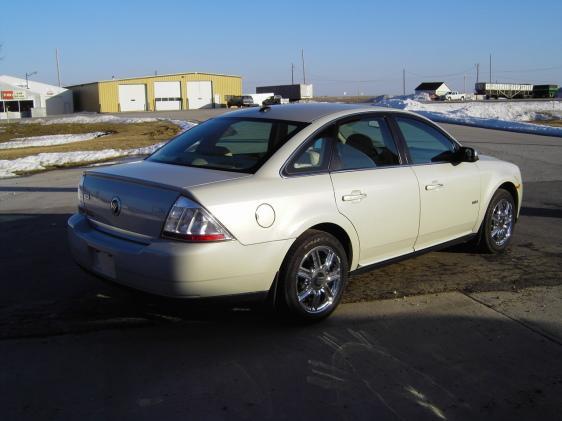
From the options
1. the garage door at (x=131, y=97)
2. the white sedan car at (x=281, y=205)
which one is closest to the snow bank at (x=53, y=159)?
the white sedan car at (x=281, y=205)

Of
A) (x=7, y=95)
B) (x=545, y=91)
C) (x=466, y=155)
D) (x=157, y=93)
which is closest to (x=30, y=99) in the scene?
(x=7, y=95)

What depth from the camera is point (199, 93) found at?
84.7 meters

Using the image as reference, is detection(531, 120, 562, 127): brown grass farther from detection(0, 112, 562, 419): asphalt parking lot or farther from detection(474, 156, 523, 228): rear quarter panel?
detection(0, 112, 562, 419): asphalt parking lot

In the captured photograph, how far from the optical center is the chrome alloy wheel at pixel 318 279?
14.1 ft

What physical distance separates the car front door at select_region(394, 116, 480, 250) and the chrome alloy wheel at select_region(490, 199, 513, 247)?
45 centimetres

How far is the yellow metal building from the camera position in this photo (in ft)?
263

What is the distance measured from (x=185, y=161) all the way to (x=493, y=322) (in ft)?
8.79

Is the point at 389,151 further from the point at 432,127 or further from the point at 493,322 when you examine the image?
the point at 493,322

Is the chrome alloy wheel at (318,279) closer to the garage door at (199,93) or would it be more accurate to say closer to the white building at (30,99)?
the white building at (30,99)

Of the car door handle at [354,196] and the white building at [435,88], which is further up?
the white building at [435,88]

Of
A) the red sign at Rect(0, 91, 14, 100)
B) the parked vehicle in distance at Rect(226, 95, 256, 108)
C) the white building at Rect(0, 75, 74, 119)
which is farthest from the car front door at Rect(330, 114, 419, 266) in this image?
the red sign at Rect(0, 91, 14, 100)

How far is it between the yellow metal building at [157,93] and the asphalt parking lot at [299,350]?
78.4m

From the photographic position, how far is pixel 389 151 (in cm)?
512

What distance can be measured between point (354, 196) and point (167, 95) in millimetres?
81793
